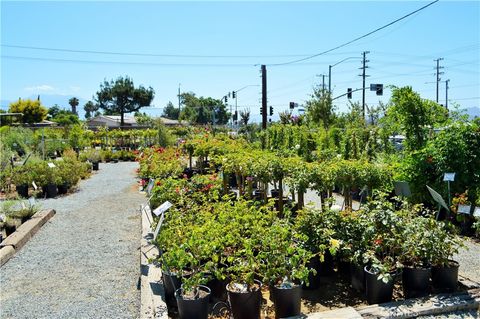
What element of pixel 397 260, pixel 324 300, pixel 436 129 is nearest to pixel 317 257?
pixel 324 300

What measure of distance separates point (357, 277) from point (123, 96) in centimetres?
4879

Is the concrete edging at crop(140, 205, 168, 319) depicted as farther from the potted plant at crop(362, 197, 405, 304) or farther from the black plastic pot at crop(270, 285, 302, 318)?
the potted plant at crop(362, 197, 405, 304)

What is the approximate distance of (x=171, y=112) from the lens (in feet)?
311

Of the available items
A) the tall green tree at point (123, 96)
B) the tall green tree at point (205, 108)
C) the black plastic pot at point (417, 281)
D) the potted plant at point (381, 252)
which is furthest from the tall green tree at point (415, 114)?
the tall green tree at point (205, 108)

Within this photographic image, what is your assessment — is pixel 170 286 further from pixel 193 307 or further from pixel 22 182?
pixel 22 182

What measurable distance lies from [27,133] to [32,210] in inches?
583

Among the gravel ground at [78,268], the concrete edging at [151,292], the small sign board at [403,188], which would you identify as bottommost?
the gravel ground at [78,268]

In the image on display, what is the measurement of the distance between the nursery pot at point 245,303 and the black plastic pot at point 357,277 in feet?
4.69

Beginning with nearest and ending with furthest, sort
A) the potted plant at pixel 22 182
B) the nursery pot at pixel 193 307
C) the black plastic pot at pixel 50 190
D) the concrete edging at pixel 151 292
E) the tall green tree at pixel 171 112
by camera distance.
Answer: the nursery pot at pixel 193 307, the concrete edging at pixel 151 292, the potted plant at pixel 22 182, the black plastic pot at pixel 50 190, the tall green tree at pixel 171 112

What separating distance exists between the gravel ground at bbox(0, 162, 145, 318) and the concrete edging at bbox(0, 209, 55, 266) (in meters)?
0.11

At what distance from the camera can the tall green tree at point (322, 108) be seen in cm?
2147

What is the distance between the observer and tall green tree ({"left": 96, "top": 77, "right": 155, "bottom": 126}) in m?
49.4

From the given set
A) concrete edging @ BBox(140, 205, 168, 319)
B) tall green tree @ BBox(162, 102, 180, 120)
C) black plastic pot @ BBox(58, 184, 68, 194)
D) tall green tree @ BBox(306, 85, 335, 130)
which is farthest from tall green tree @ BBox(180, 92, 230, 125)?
concrete edging @ BBox(140, 205, 168, 319)

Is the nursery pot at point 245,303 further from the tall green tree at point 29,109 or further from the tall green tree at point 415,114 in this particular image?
the tall green tree at point 29,109
